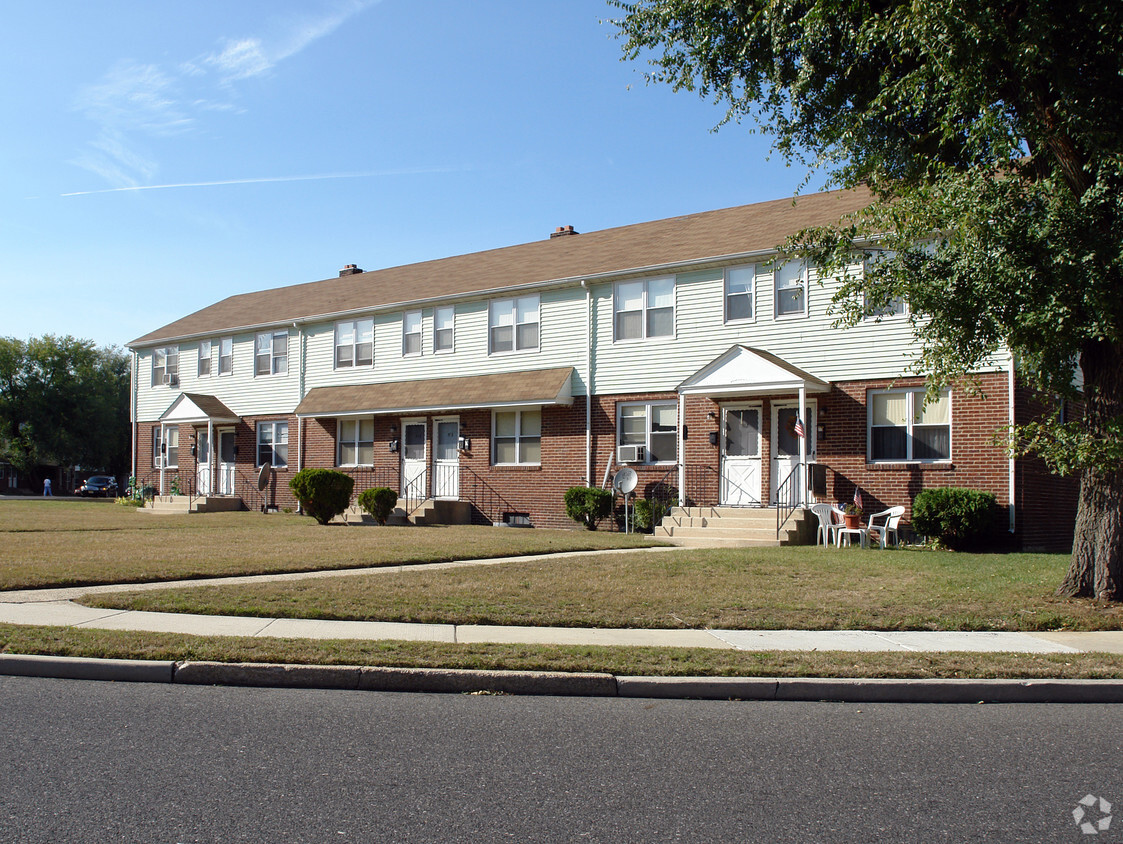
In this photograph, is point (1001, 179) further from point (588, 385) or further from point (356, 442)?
point (356, 442)

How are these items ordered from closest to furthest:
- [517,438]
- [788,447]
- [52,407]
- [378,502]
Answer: [788,447], [378,502], [517,438], [52,407]

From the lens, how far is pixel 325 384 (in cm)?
2761

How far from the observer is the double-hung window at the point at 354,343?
2684cm

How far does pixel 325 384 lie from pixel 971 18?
2123 cm

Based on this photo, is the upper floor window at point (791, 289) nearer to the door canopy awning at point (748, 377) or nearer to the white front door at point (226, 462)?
the door canopy awning at point (748, 377)

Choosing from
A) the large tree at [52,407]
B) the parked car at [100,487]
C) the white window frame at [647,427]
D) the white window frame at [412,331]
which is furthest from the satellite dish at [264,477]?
the large tree at [52,407]

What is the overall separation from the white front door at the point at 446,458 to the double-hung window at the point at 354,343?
11.2 ft

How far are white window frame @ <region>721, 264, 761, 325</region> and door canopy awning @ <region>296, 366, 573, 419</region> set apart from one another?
408 cm

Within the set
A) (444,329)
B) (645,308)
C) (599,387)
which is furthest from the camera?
(444,329)

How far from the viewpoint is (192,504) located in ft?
92.3

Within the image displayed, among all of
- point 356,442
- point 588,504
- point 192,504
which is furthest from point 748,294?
point 192,504

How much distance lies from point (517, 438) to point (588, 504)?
3.20 meters

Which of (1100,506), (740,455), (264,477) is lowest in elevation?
(1100,506)

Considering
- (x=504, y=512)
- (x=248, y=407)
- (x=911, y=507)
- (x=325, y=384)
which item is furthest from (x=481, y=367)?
(x=911, y=507)
